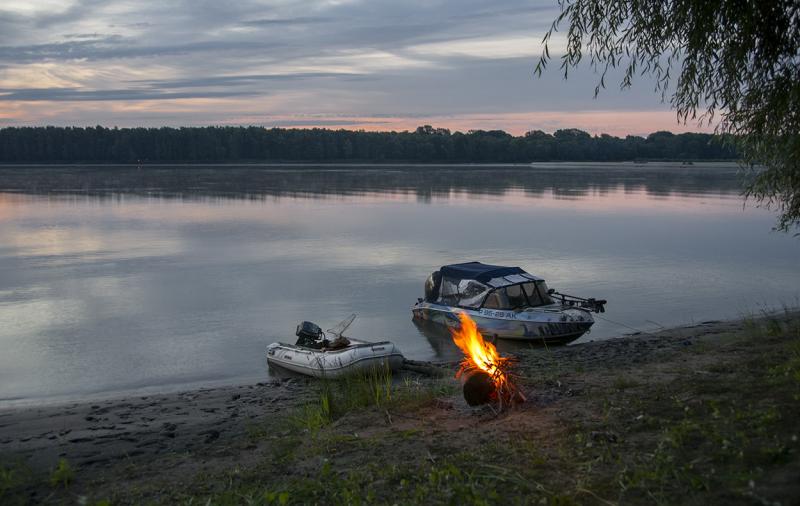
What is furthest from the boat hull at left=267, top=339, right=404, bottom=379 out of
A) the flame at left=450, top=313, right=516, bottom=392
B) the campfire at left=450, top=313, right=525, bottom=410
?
the campfire at left=450, top=313, right=525, bottom=410

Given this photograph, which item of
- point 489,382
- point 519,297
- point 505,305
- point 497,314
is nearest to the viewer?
point 489,382

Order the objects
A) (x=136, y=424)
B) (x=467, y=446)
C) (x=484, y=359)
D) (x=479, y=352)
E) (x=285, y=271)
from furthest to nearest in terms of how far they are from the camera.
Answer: (x=285, y=271)
(x=136, y=424)
(x=479, y=352)
(x=484, y=359)
(x=467, y=446)

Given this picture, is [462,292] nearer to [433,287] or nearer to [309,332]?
[433,287]

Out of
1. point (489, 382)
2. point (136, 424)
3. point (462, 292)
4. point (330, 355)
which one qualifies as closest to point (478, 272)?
point (462, 292)

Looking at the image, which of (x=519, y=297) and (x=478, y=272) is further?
(x=478, y=272)

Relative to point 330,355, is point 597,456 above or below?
above

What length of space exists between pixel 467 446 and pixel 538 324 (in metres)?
12.1

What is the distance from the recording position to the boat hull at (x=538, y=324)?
1998 cm

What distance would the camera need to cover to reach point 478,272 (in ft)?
72.2

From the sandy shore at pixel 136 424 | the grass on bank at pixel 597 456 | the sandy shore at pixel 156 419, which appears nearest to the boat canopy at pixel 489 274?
the sandy shore at pixel 156 419

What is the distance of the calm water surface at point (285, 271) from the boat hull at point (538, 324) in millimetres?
975

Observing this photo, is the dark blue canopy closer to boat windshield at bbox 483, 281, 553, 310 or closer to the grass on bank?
boat windshield at bbox 483, 281, 553, 310

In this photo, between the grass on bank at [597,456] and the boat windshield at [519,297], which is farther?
the boat windshield at [519,297]

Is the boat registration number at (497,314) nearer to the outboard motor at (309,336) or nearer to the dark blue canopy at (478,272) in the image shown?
the dark blue canopy at (478,272)
